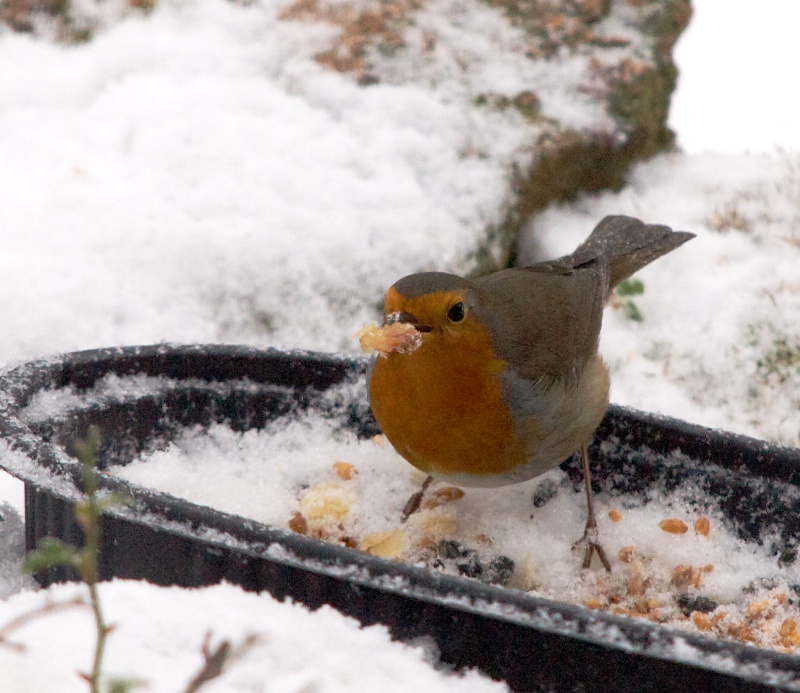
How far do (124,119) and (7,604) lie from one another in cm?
303

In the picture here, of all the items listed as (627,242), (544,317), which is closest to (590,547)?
(544,317)

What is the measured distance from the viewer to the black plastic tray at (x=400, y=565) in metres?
1.48

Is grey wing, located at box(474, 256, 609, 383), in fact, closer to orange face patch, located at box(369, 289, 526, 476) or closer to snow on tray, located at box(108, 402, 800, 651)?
orange face patch, located at box(369, 289, 526, 476)

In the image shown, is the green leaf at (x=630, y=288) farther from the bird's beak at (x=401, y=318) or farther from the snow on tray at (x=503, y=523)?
the bird's beak at (x=401, y=318)

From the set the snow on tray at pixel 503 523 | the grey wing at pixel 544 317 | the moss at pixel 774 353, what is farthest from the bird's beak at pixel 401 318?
the moss at pixel 774 353

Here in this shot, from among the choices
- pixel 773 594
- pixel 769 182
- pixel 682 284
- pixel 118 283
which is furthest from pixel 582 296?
pixel 769 182

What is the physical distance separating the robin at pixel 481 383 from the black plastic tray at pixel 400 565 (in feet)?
A: 0.74

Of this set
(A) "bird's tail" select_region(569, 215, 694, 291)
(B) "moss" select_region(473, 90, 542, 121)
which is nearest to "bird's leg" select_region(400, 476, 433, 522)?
(A) "bird's tail" select_region(569, 215, 694, 291)

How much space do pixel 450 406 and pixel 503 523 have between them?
435mm

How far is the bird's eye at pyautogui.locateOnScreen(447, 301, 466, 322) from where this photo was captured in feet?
6.97

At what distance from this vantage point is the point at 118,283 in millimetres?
3416

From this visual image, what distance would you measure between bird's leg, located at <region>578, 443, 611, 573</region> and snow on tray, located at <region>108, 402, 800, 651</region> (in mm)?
28

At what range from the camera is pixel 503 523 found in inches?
97.5

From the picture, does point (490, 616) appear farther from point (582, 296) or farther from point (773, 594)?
point (582, 296)
